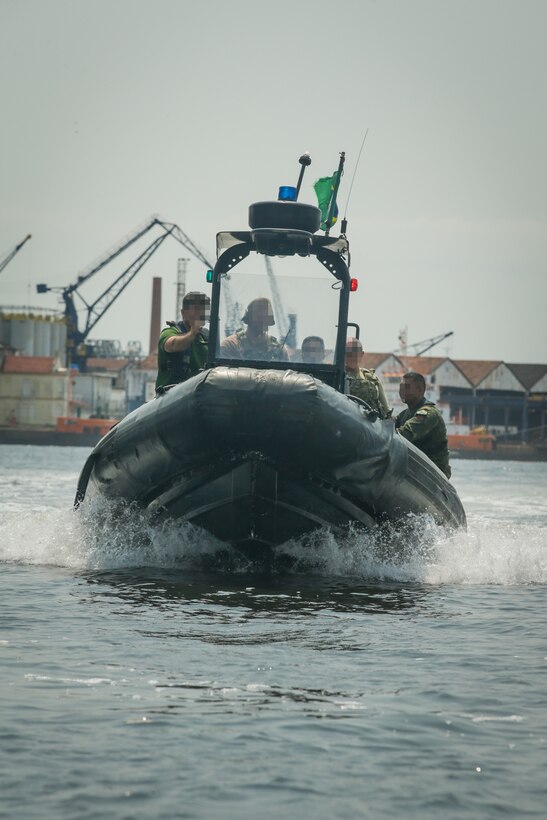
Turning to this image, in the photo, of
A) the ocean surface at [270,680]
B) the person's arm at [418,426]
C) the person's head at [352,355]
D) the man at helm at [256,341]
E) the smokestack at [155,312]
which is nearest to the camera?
the ocean surface at [270,680]

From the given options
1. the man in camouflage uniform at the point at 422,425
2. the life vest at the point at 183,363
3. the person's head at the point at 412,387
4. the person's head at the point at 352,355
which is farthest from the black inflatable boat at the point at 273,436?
the person's head at the point at 412,387

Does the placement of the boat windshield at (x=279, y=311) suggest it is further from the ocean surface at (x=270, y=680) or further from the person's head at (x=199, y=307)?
the ocean surface at (x=270, y=680)

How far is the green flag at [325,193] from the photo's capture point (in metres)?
11.5

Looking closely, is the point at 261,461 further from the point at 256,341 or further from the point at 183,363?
the point at 183,363

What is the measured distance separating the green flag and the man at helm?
4.67ft

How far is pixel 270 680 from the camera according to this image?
21.3 ft

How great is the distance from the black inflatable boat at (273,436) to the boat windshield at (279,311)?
1 cm

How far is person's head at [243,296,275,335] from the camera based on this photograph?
1045 centimetres

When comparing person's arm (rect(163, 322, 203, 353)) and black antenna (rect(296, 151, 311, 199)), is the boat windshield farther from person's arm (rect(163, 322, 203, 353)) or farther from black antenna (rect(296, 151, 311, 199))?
black antenna (rect(296, 151, 311, 199))

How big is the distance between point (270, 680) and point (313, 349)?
447cm

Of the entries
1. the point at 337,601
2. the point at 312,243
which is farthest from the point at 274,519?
the point at 312,243

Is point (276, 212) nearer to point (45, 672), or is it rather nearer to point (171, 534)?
point (171, 534)

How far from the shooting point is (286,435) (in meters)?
9.31

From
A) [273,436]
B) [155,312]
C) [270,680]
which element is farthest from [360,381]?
[155,312]
